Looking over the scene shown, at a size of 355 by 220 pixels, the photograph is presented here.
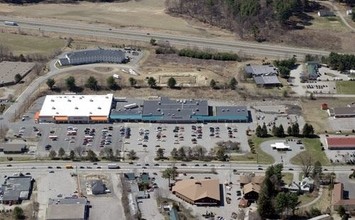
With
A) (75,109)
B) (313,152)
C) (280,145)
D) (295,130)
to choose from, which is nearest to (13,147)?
(75,109)

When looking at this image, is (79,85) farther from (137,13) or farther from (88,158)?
(137,13)

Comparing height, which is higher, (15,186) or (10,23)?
(10,23)

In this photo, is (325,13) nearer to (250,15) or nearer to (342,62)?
(250,15)

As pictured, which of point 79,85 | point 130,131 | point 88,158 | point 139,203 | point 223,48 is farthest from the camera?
point 223,48

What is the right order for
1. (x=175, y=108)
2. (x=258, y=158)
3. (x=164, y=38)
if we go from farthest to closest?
(x=164, y=38) → (x=175, y=108) → (x=258, y=158)

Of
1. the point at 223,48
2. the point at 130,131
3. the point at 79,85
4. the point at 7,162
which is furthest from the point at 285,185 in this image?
the point at 223,48

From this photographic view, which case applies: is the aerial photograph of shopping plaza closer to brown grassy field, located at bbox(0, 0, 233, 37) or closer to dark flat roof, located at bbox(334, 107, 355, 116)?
dark flat roof, located at bbox(334, 107, 355, 116)
